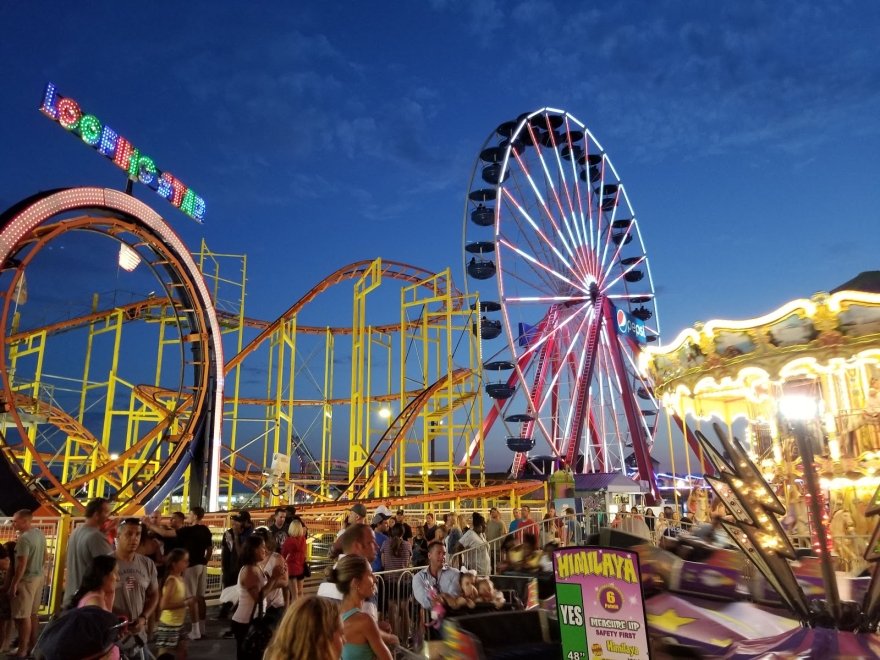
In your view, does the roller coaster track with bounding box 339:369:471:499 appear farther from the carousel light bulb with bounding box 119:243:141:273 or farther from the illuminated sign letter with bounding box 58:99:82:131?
the illuminated sign letter with bounding box 58:99:82:131

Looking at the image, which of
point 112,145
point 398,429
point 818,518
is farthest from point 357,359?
point 818,518

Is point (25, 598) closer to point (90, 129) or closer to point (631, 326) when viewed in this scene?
point (90, 129)

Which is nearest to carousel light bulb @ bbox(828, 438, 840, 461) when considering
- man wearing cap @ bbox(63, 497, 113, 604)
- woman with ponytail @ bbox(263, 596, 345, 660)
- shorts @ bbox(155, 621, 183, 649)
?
shorts @ bbox(155, 621, 183, 649)

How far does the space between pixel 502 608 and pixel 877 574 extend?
307cm

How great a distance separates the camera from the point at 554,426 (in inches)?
1041

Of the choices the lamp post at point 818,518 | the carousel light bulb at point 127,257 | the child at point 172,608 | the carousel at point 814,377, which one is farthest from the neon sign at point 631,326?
the child at point 172,608

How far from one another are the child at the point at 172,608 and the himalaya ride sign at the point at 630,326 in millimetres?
20897

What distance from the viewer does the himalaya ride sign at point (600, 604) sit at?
4.45 metres

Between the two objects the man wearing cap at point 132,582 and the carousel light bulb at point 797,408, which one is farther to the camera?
the carousel light bulb at point 797,408

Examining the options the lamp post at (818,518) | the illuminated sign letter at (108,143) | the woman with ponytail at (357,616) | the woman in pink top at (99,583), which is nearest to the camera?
the woman with ponytail at (357,616)

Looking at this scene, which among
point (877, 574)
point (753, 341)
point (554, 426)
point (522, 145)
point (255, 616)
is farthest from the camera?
point (554, 426)

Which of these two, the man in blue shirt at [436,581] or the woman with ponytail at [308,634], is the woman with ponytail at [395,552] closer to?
the man in blue shirt at [436,581]

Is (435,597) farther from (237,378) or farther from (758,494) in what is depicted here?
(237,378)

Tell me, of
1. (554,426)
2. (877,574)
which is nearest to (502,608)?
(877,574)
